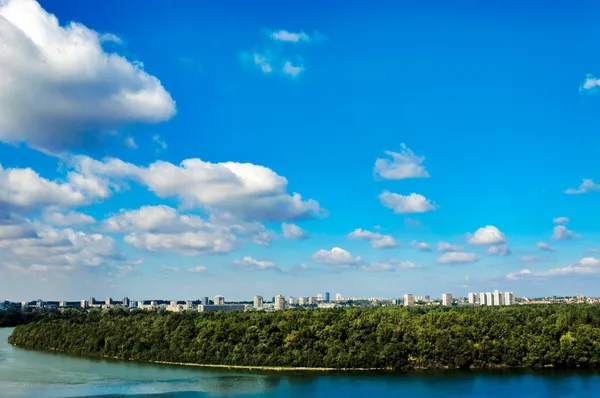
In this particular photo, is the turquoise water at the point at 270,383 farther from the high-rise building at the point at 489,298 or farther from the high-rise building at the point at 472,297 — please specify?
the high-rise building at the point at 472,297

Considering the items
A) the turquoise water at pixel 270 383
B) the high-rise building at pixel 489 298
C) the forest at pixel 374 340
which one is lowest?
the turquoise water at pixel 270 383

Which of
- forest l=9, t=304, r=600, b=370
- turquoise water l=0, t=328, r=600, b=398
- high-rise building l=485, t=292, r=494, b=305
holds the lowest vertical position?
turquoise water l=0, t=328, r=600, b=398

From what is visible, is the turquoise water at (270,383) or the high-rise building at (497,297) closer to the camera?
the turquoise water at (270,383)

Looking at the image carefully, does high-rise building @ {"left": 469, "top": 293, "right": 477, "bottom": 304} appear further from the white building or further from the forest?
the forest

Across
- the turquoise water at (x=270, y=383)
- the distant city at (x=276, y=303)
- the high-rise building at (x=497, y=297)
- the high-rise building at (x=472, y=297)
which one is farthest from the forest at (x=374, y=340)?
the high-rise building at (x=472, y=297)

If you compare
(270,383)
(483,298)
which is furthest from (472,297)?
(270,383)

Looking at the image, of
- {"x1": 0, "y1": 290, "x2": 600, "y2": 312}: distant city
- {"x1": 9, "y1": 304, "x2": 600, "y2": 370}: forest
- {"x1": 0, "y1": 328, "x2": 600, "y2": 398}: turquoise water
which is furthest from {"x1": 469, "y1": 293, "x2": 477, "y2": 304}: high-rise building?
{"x1": 0, "y1": 328, "x2": 600, "y2": 398}: turquoise water
